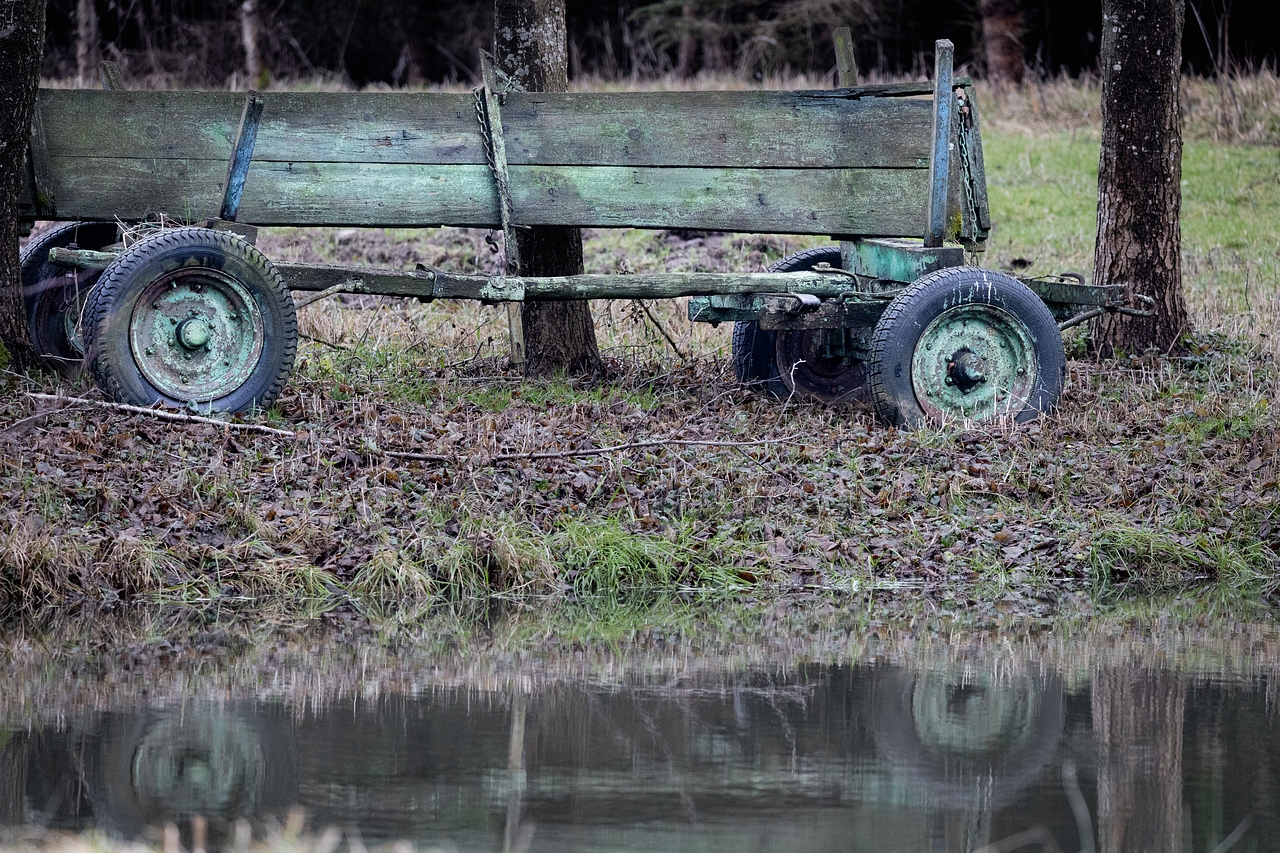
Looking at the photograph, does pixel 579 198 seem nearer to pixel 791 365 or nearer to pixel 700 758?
pixel 791 365

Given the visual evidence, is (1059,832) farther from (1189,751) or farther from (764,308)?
(764,308)

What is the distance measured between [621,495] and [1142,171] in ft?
16.6

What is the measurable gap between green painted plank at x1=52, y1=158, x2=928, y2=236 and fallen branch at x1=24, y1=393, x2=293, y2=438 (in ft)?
4.41

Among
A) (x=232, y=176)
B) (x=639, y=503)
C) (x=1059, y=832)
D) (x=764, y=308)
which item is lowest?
(x=1059, y=832)

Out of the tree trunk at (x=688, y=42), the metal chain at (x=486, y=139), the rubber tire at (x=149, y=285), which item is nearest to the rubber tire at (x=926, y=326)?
the metal chain at (x=486, y=139)

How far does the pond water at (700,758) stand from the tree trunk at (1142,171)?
533 cm

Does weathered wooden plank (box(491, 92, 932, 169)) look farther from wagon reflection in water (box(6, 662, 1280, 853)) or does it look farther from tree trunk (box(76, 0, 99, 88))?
tree trunk (box(76, 0, 99, 88))

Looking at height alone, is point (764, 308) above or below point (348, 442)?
above

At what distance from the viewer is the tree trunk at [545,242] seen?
10023 millimetres

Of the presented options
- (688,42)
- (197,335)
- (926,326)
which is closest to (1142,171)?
(926,326)

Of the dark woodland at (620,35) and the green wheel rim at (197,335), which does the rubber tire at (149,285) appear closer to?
the green wheel rim at (197,335)

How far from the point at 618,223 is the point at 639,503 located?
2143mm

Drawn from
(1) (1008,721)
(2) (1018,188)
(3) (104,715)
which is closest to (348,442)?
(3) (104,715)

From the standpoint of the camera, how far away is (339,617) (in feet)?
22.7
